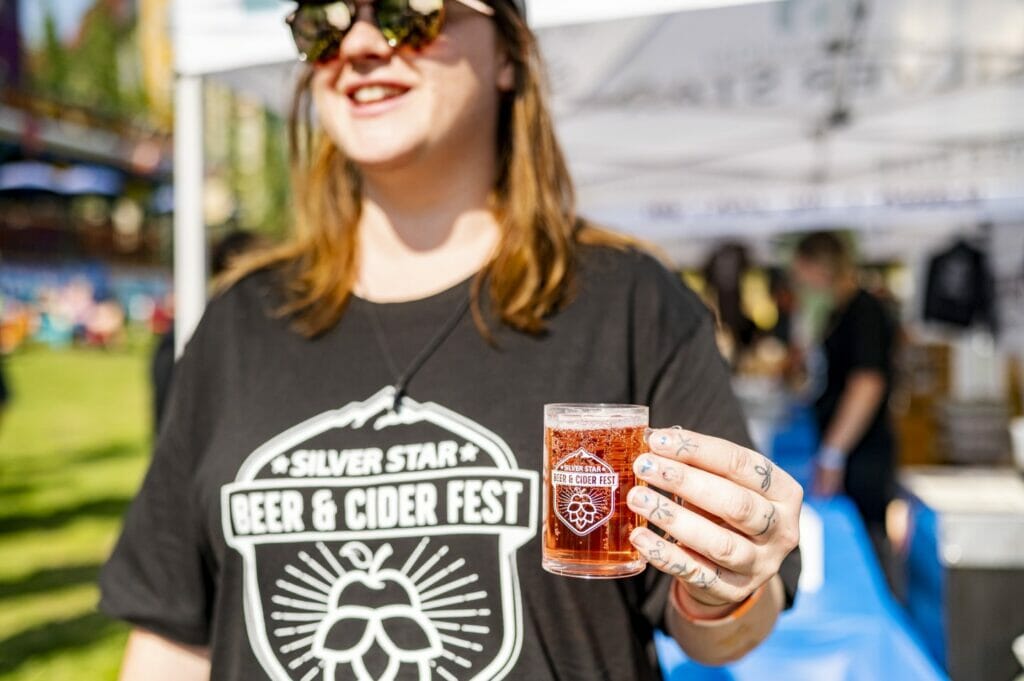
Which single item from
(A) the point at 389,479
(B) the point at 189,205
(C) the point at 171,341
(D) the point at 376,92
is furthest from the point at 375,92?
(C) the point at 171,341

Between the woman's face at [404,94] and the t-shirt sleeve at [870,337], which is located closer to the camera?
the woman's face at [404,94]

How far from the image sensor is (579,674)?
129cm

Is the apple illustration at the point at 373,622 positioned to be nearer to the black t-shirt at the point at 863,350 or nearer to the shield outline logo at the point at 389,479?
the shield outline logo at the point at 389,479

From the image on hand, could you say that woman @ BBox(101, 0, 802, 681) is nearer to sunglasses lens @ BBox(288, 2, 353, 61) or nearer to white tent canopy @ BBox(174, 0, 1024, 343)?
sunglasses lens @ BBox(288, 2, 353, 61)

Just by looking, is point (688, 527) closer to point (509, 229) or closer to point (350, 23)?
point (509, 229)

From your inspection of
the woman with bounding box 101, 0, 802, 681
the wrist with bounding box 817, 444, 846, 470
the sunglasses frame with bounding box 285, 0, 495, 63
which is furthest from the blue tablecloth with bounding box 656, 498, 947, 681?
the wrist with bounding box 817, 444, 846, 470

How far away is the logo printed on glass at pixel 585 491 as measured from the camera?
3.63 ft

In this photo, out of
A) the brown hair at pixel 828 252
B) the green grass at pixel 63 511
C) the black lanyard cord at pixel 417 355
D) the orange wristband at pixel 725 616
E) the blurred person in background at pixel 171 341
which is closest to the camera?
the orange wristband at pixel 725 616

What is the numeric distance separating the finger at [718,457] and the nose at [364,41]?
0.78 meters

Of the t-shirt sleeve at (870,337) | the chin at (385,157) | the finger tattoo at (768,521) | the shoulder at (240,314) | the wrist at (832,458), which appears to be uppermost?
the chin at (385,157)

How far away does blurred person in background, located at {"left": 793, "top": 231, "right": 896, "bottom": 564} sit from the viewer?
530 centimetres

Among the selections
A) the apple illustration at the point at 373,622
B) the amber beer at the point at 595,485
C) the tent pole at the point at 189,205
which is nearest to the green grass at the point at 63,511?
the tent pole at the point at 189,205

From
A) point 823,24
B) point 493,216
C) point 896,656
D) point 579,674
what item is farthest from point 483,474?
point 823,24

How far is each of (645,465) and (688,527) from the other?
0.08 metres
